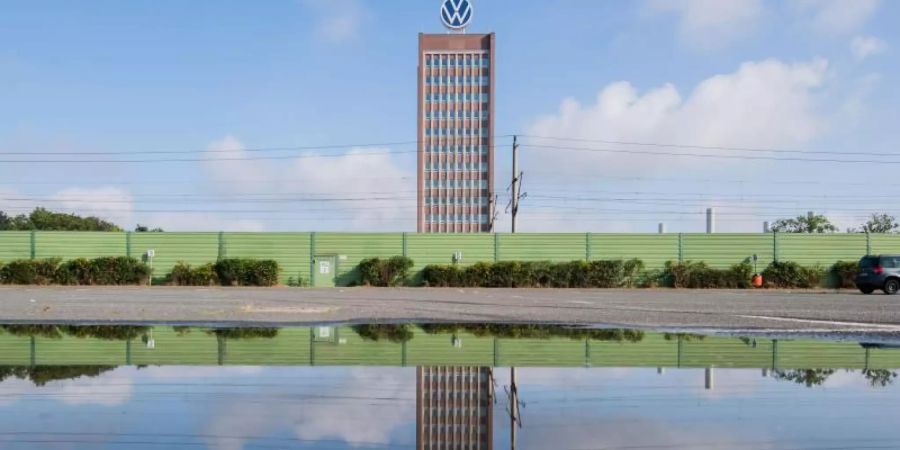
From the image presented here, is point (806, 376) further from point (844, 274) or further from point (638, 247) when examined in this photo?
point (844, 274)

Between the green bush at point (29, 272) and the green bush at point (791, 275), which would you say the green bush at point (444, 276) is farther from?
the green bush at point (29, 272)

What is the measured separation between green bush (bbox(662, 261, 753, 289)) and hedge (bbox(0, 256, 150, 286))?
2504 centimetres

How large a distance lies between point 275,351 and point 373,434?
469cm

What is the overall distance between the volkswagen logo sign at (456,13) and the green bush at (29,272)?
71962mm

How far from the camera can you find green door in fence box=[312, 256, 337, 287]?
119 ft

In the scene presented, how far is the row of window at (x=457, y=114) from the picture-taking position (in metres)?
147

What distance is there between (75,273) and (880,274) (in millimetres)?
35235

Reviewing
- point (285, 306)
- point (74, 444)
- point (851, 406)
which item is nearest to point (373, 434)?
point (74, 444)

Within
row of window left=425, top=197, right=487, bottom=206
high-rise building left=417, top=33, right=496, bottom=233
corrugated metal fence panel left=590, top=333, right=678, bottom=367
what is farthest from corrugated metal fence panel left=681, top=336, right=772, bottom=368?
row of window left=425, top=197, right=487, bottom=206

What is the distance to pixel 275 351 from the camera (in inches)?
399

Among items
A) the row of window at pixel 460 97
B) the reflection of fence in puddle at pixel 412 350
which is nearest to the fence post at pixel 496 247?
the reflection of fence in puddle at pixel 412 350

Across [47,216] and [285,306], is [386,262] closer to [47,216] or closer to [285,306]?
[285,306]

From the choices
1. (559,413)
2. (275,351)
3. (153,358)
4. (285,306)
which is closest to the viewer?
(559,413)

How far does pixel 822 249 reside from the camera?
120 ft
